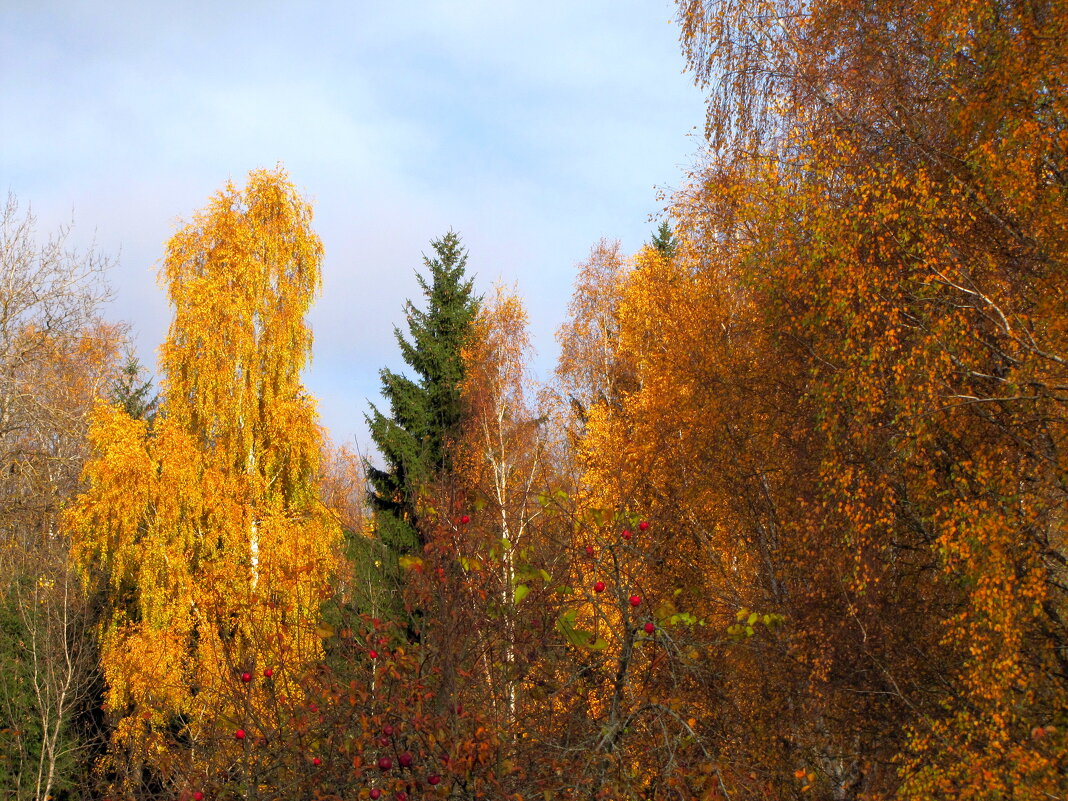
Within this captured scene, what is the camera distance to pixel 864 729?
26.8 feet

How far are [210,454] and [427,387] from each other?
6.03 metres

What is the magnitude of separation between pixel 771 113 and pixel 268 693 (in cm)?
810

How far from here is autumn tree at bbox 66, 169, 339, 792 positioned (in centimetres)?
1516

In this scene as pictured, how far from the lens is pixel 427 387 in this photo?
70.7 feet

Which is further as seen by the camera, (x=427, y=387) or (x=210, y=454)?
(x=427, y=387)

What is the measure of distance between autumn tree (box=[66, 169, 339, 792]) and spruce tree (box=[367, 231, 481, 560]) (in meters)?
Result: 2.94

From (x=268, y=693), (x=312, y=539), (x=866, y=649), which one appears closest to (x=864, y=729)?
(x=866, y=649)

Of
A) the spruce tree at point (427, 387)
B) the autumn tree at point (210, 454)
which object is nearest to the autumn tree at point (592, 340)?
the spruce tree at point (427, 387)

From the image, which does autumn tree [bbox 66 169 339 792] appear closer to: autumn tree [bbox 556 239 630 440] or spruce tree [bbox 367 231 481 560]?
spruce tree [bbox 367 231 481 560]

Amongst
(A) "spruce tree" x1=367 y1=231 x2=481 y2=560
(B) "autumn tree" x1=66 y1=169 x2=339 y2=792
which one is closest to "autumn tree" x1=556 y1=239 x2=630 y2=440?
(A) "spruce tree" x1=367 y1=231 x2=481 y2=560

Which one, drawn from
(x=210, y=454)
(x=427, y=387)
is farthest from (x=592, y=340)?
(x=210, y=454)

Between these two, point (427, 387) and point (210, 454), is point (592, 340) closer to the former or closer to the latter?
point (427, 387)

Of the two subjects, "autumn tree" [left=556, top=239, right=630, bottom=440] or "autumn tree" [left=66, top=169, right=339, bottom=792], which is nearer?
"autumn tree" [left=66, top=169, right=339, bottom=792]

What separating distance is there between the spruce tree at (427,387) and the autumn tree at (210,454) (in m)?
2.94
